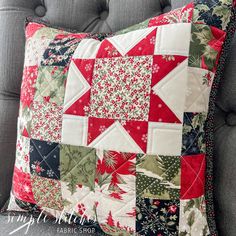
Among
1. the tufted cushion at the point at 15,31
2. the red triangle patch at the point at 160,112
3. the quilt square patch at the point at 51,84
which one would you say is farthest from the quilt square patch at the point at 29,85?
the red triangle patch at the point at 160,112

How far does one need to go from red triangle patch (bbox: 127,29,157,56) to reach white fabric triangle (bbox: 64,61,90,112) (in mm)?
104

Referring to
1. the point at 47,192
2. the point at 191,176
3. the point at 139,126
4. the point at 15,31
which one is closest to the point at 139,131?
the point at 139,126

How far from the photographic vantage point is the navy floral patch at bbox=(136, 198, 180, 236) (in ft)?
1.75

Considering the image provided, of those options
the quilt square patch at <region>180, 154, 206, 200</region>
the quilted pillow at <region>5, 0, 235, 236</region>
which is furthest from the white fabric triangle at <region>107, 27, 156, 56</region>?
the quilt square patch at <region>180, 154, 206, 200</region>

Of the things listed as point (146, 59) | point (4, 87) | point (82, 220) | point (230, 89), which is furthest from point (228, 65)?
point (4, 87)

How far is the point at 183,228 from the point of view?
0.53 m

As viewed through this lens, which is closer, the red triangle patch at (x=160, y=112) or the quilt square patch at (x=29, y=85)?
the red triangle patch at (x=160, y=112)

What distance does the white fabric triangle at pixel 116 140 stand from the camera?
543mm

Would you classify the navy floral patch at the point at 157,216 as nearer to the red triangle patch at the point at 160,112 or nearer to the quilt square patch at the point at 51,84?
the red triangle patch at the point at 160,112

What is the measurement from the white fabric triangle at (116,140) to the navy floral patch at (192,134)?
0.08 m

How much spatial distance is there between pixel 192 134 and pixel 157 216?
16 centimetres

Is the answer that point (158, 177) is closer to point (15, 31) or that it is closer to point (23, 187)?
point (23, 187)

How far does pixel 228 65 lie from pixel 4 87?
0.55 metres

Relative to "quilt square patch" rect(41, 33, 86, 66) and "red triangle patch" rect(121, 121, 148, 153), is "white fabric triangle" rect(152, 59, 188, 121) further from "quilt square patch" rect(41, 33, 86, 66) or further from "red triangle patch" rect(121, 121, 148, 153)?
"quilt square patch" rect(41, 33, 86, 66)
